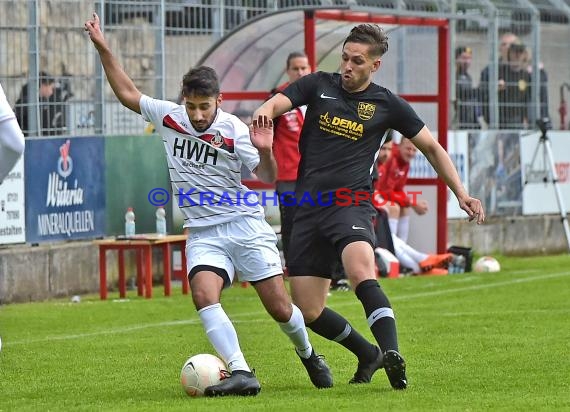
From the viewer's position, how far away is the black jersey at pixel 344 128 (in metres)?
9.24

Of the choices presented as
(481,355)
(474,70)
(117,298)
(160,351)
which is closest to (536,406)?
(481,355)

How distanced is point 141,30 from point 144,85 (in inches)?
27.4

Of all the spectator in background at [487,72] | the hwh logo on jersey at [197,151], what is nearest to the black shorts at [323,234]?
the hwh logo on jersey at [197,151]

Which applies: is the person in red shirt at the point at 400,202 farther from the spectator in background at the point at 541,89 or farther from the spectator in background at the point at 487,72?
the spectator in background at the point at 541,89

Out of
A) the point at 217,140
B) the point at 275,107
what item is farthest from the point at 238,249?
the point at 275,107

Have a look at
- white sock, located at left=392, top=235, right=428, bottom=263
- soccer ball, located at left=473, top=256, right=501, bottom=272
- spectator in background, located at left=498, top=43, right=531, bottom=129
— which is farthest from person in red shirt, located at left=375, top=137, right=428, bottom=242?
spectator in background, located at left=498, top=43, right=531, bottom=129

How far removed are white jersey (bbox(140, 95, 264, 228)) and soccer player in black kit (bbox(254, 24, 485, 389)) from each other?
0.35 m

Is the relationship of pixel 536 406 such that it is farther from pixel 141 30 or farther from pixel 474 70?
pixel 474 70

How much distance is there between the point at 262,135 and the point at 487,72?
15157 mm

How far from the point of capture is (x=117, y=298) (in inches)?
663

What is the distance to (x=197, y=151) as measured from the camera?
8938 millimetres

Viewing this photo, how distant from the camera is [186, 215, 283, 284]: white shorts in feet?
29.3

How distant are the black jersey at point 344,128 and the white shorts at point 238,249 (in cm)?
51

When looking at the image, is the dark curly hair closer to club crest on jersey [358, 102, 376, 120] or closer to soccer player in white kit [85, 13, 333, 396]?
club crest on jersey [358, 102, 376, 120]
